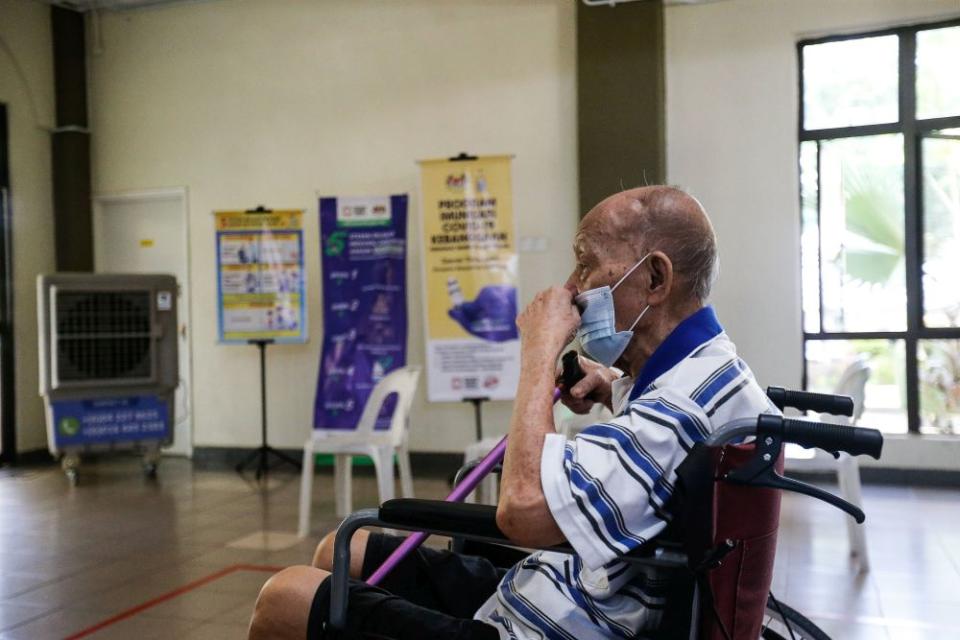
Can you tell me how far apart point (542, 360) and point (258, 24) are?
5844 mm

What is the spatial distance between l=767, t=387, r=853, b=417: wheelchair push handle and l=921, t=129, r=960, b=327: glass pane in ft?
14.2

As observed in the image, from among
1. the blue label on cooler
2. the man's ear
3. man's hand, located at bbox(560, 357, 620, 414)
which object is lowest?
the blue label on cooler

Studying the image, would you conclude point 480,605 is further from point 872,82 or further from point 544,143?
point 872,82

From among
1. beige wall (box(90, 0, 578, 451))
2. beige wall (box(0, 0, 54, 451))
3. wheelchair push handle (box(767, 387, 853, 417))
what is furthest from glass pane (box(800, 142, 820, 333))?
beige wall (box(0, 0, 54, 451))

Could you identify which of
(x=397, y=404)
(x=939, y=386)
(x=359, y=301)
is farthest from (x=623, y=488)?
(x=939, y=386)

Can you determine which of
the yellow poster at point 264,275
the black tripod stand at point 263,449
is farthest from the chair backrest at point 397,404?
the black tripod stand at point 263,449

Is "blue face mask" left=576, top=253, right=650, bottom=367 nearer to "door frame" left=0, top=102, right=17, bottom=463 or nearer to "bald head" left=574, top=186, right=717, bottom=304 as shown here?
"bald head" left=574, top=186, right=717, bottom=304

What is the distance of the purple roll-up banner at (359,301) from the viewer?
18.1 feet

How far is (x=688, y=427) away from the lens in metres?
1.19

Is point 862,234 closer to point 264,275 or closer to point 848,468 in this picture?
point 848,468

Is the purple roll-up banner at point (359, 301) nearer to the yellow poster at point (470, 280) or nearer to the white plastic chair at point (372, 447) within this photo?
the yellow poster at point (470, 280)

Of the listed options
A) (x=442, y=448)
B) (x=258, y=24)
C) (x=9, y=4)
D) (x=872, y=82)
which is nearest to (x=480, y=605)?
(x=442, y=448)

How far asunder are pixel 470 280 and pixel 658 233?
3919 mm

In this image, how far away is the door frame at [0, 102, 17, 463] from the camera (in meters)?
6.39
